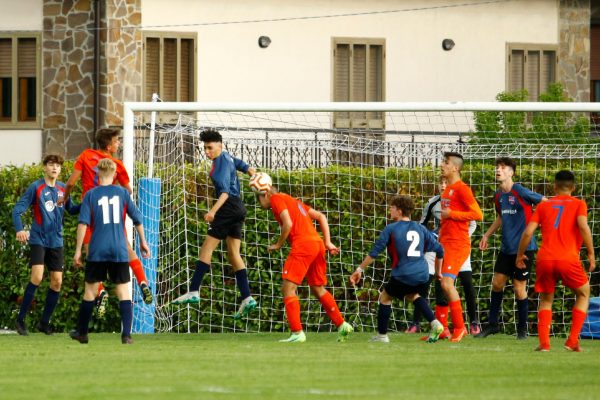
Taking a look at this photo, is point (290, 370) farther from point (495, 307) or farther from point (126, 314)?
point (495, 307)

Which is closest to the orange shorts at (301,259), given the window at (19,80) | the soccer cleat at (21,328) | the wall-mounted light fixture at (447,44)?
the soccer cleat at (21,328)

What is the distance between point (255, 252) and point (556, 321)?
146 inches

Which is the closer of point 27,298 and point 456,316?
point 456,316

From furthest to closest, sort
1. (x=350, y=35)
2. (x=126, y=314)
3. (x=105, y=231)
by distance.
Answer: (x=350, y=35) → (x=126, y=314) → (x=105, y=231)

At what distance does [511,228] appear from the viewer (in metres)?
16.9

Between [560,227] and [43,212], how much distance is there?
18.4 feet

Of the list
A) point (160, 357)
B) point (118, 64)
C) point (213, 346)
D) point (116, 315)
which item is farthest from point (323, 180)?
point (118, 64)

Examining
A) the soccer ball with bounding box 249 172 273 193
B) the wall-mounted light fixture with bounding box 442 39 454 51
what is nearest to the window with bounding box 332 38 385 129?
the wall-mounted light fixture with bounding box 442 39 454 51

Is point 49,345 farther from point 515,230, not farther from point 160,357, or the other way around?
point 515,230

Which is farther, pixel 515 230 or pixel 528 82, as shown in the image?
pixel 528 82

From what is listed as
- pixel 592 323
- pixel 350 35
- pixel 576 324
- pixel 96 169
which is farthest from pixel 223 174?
pixel 350 35

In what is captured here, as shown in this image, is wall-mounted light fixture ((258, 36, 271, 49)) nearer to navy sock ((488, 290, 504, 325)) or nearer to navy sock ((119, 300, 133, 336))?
navy sock ((488, 290, 504, 325))

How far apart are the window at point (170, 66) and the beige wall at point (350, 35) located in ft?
0.65

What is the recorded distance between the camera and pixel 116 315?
18766 mm
